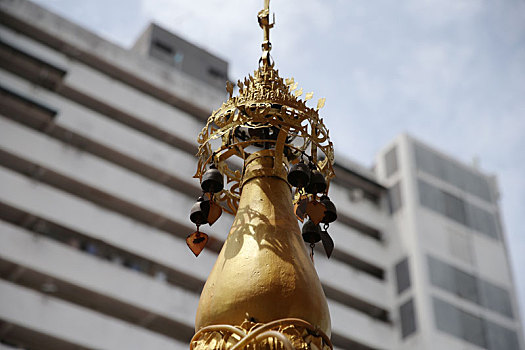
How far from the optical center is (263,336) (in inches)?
220

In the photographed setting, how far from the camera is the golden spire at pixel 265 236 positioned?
581 centimetres

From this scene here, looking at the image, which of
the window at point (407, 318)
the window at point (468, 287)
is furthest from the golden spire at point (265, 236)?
→ the window at point (468, 287)

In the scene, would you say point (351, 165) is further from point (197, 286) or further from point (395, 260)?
point (197, 286)

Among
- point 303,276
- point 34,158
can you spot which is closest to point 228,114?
point 303,276

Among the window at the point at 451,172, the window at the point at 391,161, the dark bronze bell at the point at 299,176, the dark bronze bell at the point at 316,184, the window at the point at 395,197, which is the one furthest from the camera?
the window at the point at 391,161

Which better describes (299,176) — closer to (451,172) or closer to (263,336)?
(263,336)

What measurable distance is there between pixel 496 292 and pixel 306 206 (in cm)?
4522

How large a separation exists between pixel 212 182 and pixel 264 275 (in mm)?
1319

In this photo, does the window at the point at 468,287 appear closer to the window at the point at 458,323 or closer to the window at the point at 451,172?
the window at the point at 458,323

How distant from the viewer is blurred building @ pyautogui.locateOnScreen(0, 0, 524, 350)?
35906mm

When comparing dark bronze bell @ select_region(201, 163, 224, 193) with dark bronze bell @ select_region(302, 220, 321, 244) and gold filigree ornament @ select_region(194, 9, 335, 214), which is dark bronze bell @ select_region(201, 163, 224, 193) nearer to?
gold filigree ornament @ select_region(194, 9, 335, 214)

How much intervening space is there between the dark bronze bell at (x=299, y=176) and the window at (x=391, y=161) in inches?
1823

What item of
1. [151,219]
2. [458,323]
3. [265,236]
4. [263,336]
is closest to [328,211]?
[265,236]

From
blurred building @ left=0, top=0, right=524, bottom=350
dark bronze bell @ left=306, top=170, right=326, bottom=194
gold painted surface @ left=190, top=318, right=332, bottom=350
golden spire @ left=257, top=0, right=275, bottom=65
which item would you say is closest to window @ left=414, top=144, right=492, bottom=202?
blurred building @ left=0, top=0, right=524, bottom=350
